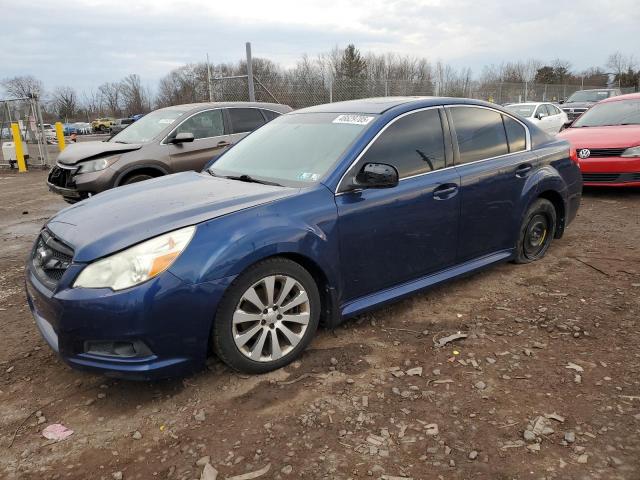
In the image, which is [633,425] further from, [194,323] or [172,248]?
[172,248]

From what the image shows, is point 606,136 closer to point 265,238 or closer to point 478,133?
point 478,133

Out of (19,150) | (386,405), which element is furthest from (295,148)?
(19,150)

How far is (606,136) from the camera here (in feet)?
26.8

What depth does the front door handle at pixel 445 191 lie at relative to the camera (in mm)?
3811

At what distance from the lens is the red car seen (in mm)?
7734

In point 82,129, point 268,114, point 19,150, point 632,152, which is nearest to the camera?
point 632,152

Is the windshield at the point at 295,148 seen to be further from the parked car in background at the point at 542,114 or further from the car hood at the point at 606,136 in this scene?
the parked car in background at the point at 542,114

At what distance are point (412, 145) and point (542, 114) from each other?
13795 mm

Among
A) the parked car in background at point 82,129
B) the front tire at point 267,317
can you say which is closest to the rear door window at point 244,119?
the front tire at point 267,317

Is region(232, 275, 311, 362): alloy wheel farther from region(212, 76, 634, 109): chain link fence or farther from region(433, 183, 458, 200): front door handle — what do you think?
region(212, 76, 634, 109): chain link fence

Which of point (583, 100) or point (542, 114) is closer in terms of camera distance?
point (542, 114)

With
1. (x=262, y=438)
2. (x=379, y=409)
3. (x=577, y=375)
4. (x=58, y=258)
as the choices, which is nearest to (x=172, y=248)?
(x=58, y=258)

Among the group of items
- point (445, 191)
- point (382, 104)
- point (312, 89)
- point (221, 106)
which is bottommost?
point (445, 191)

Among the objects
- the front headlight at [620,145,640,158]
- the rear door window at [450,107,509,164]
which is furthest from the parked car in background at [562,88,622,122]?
the rear door window at [450,107,509,164]
